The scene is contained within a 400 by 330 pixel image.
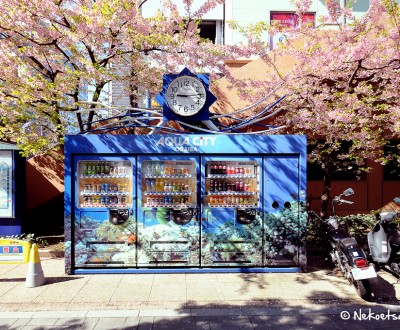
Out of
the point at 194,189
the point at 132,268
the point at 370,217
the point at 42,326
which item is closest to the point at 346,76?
the point at 370,217

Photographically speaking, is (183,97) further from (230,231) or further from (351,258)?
(351,258)

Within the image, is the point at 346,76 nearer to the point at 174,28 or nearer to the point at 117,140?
the point at 174,28

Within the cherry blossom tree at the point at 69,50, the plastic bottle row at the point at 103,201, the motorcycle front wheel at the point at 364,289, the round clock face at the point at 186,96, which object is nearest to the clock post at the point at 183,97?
the round clock face at the point at 186,96

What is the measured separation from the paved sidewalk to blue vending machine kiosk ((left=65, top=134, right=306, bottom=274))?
30 cm

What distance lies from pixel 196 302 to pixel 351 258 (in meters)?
2.73

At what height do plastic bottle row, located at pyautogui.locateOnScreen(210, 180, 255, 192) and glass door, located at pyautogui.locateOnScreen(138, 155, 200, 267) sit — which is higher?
plastic bottle row, located at pyautogui.locateOnScreen(210, 180, 255, 192)

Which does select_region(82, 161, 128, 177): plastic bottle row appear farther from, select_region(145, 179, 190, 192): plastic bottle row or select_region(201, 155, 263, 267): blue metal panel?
select_region(201, 155, 263, 267): blue metal panel

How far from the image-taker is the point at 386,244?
6.09 metres

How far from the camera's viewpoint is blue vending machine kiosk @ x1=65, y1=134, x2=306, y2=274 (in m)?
6.52

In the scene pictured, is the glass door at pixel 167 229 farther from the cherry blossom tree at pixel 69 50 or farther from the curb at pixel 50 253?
the cherry blossom tree at pixel 69 50

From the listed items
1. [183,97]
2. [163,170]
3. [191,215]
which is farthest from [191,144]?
[191,215]

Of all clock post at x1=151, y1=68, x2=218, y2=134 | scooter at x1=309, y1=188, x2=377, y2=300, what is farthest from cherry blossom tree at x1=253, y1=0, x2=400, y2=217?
clock post at x1=151, y1=68, x2=218, y2=134

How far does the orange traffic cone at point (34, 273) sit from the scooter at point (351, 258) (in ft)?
18.3

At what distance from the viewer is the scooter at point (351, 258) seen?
17.0 ft
